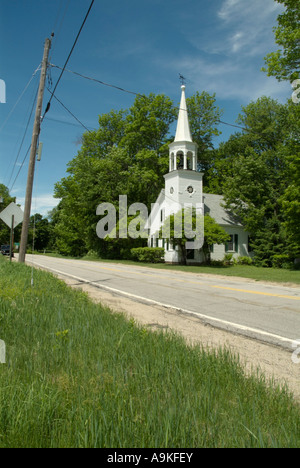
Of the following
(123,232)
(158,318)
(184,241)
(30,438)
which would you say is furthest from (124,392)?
(123,232)

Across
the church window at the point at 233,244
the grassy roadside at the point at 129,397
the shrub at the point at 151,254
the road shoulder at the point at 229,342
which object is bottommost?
the road shoulder at the point at 229,342

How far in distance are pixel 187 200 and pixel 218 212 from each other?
4.91 meters

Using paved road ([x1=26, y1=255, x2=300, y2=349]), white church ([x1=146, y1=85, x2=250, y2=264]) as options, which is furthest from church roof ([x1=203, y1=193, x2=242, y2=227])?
paved road ([x1=26, y1=255, x2=300, y2=349])

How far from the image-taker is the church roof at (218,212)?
36838 millimetres

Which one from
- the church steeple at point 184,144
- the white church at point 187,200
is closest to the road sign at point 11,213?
the white church at point 187,200

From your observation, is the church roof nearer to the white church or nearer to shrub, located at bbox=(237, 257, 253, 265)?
the white church

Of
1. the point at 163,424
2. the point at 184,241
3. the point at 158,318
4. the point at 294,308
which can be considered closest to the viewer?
the point at 163,424

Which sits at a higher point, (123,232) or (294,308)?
(123,232)

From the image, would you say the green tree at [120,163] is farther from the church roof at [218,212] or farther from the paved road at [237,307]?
the paved road at [237,307]

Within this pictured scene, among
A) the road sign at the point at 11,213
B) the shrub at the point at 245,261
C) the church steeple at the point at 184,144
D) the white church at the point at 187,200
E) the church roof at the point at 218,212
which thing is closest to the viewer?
the road sign at the point at 11,213

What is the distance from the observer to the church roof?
3684 centimetres

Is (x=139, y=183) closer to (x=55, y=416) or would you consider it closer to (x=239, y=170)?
(x=239, y=170)
